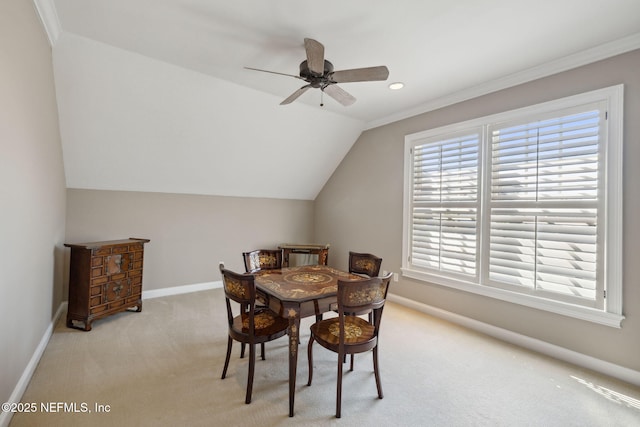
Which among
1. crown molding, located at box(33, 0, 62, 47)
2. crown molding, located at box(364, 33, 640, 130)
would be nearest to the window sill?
crown molding, located at box(364, 33, 640, 130)

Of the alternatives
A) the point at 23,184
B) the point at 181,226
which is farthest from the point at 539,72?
the point at 181,226

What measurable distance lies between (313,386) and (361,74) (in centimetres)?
238

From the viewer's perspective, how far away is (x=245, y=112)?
3.43 meters

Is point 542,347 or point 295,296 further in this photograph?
point 542,347

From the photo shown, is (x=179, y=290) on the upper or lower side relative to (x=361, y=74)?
lower

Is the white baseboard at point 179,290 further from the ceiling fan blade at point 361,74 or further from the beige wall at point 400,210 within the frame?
the ceiling fan blade at point 361,74

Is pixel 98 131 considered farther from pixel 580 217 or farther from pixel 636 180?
pixel 636 180

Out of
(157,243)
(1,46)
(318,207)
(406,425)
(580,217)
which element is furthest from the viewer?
(318,207)

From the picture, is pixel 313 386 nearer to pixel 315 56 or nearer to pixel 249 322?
pixel 249 322

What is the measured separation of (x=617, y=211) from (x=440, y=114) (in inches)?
77.4

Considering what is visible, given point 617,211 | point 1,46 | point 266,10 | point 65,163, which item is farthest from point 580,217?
point 65,163

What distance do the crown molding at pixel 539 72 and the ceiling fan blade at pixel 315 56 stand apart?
199cm

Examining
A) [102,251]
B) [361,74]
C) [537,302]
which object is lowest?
[537,302]

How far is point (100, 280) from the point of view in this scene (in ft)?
9.71
